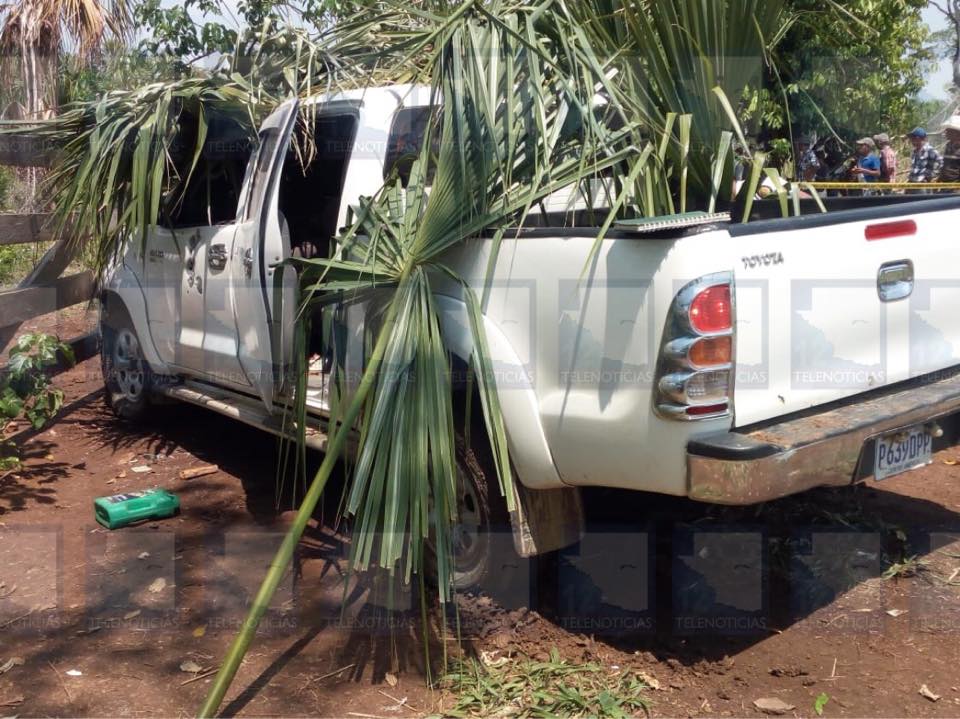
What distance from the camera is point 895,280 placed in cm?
362

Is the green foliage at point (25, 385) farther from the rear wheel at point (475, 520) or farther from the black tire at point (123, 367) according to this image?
the rear wheel at point (475, 520)

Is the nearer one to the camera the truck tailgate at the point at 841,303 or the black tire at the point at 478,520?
the truck tailgate at the point at 841,303

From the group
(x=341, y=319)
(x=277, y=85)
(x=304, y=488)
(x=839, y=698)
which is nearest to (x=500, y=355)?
(x=341, y=319)

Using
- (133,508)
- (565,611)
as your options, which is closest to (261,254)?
(133,508)

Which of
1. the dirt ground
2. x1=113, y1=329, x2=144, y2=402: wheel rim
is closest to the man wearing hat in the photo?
the dirt ground

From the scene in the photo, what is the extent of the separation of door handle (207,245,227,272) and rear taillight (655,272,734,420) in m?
2.79

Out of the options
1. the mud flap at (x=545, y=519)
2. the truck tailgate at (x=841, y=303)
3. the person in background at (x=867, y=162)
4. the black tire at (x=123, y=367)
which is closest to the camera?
the truck tailgate at (x=841, y=303)

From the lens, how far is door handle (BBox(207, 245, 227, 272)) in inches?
203

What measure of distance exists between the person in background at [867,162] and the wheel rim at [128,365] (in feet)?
28.3

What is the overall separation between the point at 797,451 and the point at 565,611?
4.24 ft

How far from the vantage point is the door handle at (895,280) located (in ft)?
11.7

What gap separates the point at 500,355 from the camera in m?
3.51

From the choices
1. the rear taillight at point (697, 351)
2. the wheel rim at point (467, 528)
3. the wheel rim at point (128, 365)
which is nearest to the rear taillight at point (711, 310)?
the rear taillight at point (697, 351)

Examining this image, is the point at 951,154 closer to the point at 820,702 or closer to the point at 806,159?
the point at 806,159
